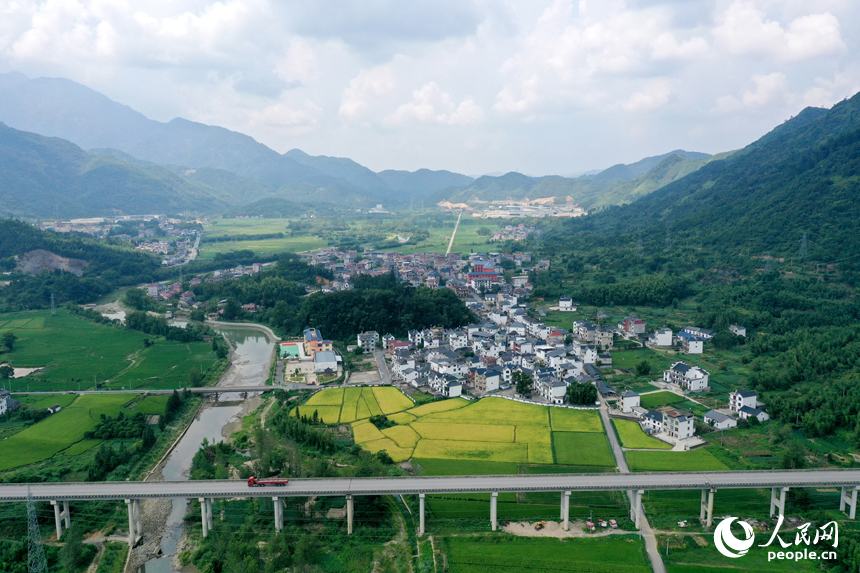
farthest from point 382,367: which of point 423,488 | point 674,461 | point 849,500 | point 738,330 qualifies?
point 738,330

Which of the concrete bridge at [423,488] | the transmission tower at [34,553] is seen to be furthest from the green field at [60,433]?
the transmission tower at [34,553]

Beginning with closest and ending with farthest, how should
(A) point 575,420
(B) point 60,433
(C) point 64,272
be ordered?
(B) point 60,433 < (A) point 575,420 < (C) point 64,272

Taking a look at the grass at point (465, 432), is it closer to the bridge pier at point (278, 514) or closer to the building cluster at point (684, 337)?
the bridge pier at point (278, 514)

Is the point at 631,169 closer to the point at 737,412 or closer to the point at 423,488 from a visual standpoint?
the point at 737,412

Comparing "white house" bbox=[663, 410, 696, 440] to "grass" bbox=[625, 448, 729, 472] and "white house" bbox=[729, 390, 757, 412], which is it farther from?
"white house" bbox=[729, 390, 757, 412]

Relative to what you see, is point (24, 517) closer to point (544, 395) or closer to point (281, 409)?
point (281, 409)

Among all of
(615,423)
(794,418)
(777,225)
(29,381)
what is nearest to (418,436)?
(615,423)
